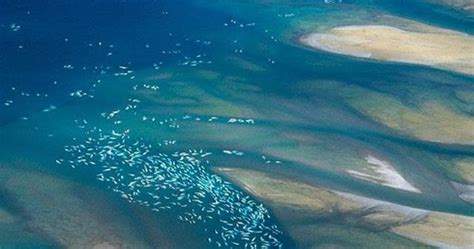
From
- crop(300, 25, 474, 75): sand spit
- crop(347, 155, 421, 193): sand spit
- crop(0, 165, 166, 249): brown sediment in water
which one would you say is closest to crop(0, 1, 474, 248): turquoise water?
crop(0, 165, 166, 249): brown sediment in water

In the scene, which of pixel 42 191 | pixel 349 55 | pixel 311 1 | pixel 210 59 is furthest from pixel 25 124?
pixel 311 1

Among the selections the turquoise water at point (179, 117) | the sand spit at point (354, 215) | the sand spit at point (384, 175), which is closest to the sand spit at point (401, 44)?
the turquoise water at point (179, 117)

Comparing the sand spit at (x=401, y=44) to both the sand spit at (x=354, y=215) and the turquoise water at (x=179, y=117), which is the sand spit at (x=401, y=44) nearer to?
the turquoise water at (x=179, y=117)

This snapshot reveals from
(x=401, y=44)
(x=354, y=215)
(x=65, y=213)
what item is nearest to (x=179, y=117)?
(x=65, y=213)

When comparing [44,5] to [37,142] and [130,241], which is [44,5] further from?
[130,241]

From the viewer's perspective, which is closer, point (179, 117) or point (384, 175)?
point (384, 175)

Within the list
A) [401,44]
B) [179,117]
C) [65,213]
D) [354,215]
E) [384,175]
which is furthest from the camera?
[401,44]

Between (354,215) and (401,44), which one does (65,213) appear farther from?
(401,44)
